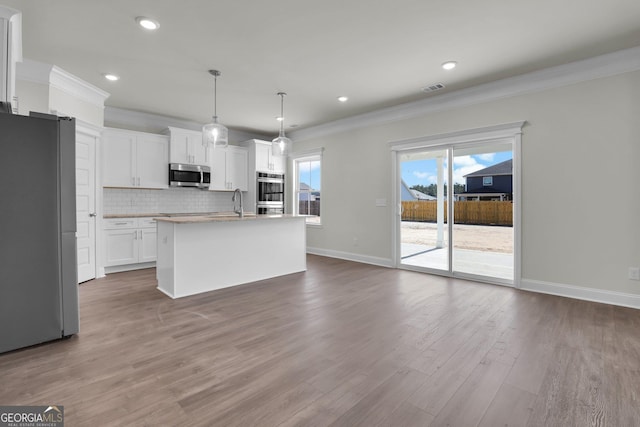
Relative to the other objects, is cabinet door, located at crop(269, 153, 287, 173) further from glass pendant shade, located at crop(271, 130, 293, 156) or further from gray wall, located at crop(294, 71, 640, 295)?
gray wall, located at crop(294, 71, 640, 295)

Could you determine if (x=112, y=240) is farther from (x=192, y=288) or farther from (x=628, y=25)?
(x=628, y=25)

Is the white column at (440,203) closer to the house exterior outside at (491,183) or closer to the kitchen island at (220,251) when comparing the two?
the house exterior outside at (491,183)

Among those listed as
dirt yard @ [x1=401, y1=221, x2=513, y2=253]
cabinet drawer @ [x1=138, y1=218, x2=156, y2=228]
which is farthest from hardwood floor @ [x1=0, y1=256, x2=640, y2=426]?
cabinet drawer @ [x1=138, y1=218, x2=156, y2=228]

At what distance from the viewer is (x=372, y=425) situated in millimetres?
1581

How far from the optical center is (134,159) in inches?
210

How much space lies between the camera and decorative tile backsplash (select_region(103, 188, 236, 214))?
217 inches

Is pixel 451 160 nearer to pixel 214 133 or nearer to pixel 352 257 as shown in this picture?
pixel 352 257

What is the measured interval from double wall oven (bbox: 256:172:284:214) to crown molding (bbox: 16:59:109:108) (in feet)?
10.4

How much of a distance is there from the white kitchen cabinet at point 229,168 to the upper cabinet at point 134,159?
969mm

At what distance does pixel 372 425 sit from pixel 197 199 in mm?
5940

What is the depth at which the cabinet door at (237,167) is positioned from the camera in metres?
6.69

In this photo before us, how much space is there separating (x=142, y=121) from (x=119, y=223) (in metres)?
1.99

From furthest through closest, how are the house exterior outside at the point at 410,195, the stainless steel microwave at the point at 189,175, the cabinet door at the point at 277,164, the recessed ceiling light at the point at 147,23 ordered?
the cabinet door at the point at 277,164, the stainless steel microwave at the point at 189,175, the house exterior outside at the point at 410,195, the recessed ceiling light at the point at 147,23

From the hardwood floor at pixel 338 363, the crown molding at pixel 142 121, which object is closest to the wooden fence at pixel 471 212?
the hardwood floor at pixel 338 363
